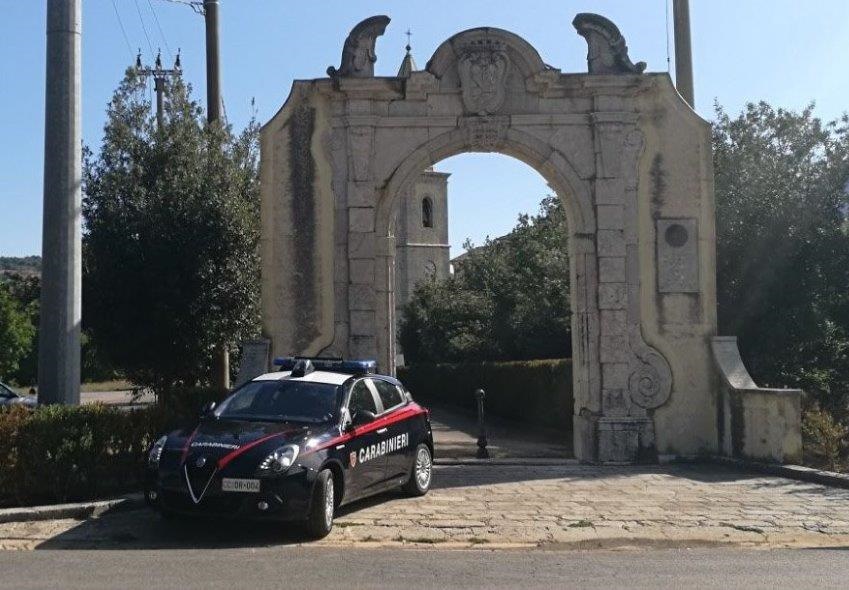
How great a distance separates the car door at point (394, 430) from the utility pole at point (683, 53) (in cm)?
883

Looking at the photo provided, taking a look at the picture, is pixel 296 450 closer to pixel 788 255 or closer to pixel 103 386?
pixel 788 255

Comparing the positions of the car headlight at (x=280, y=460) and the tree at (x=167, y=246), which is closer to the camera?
the car headlight at (x=280, y=460)

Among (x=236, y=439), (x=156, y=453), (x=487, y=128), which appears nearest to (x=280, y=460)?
(x=236, y=439)

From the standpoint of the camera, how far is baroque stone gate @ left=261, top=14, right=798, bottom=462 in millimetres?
14516

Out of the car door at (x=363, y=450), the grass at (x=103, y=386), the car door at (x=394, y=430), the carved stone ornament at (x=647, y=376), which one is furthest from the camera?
the grass at (x=103, y=386)

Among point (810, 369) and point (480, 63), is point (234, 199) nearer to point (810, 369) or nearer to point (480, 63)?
point (480, 63)

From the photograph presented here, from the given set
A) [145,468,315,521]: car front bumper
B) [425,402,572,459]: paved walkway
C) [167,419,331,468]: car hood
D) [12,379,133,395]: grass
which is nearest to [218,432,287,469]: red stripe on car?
[167,419,331,468]: car hood

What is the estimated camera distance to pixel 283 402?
32.9 ft

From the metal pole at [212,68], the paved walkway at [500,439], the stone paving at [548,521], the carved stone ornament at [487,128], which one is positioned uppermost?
the metal pole at [212,68]

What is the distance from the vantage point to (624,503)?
1077cm

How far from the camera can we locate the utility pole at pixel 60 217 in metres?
11.1

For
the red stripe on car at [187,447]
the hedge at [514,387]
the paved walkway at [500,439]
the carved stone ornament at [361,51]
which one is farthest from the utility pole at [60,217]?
the hedge at [514,387]

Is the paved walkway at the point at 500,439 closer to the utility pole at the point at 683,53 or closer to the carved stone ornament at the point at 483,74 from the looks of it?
the carved stone ornament at the point at 483,74

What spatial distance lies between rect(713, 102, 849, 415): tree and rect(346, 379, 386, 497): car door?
8545mm
